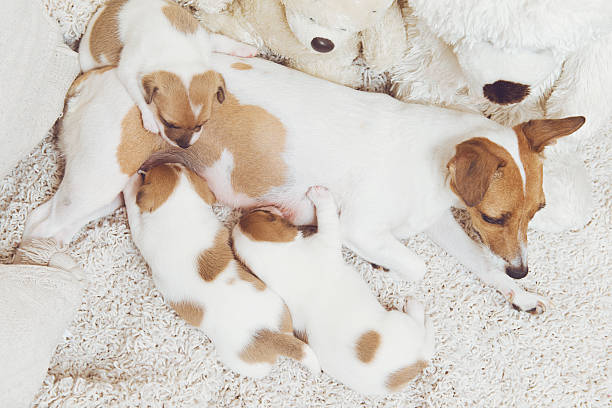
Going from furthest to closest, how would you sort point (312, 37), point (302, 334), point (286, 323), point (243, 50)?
point (243, 50) < point (302, 334) < point (286, 323) < point (312, 37)

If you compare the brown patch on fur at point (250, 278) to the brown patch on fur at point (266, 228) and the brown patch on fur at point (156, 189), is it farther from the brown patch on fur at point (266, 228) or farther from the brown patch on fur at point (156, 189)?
the brown patch on fur at point (156, 189)

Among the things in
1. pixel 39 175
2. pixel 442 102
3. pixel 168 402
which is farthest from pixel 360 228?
pixel 39 175

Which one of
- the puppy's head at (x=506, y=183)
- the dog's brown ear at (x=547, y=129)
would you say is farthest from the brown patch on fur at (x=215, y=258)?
the dog's brown ear at (x=547, y=129)

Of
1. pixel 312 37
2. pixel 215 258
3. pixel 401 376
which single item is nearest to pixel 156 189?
pixel 215 258

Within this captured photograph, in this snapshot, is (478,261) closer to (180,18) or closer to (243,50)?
(243,50)

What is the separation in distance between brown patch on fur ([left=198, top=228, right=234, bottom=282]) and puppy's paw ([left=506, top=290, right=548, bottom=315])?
1249 millimetres

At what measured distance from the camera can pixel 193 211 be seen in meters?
2.17

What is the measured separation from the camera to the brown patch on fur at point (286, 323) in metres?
2.09

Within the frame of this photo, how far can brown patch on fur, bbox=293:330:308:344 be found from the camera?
86.7 inches

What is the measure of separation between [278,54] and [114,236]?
3.38 feet

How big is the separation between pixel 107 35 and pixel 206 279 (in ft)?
3.28

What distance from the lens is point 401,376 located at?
6.84 feet

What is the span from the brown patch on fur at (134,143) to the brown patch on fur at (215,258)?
0.42 meters

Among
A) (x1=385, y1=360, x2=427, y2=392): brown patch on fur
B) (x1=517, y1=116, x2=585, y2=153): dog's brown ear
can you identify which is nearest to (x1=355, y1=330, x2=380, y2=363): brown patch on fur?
(x1=385, y1=360, x2=427, y2=392): brown patch on fur
